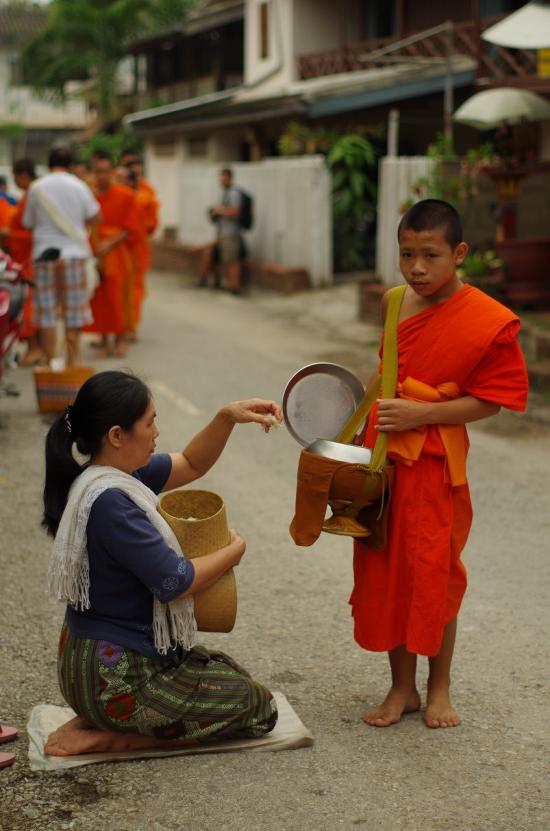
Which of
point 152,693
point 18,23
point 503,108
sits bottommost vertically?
point 152,693

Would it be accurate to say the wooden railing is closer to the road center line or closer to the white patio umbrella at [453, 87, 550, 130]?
the white patio umbrella at [453, 87, 550, 130]

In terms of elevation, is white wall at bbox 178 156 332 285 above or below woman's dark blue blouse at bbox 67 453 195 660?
above

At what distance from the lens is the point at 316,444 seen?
3432 millimetres

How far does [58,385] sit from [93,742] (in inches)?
183

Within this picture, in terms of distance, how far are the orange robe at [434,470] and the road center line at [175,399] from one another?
5.03m

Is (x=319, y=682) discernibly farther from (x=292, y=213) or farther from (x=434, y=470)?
(x=292, y=213)

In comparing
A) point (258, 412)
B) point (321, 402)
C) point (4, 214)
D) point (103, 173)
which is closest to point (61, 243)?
point (103, 173)

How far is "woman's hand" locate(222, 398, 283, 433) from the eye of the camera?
11.2ft

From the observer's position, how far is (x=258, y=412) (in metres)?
3.47


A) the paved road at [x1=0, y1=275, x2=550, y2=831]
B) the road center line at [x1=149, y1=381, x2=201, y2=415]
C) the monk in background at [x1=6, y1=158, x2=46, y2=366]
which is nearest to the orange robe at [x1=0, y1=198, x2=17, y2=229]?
the monk in background at [x1=6, y1=158, x2=46, y2=366]

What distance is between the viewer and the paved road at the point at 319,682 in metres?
3.12

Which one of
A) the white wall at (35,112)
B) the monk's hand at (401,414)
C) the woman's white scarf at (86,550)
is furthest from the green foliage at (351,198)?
the white wall at (35,112)

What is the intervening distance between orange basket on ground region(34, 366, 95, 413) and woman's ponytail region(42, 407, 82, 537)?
4261mm

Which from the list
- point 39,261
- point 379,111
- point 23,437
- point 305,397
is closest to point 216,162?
point 379,111
